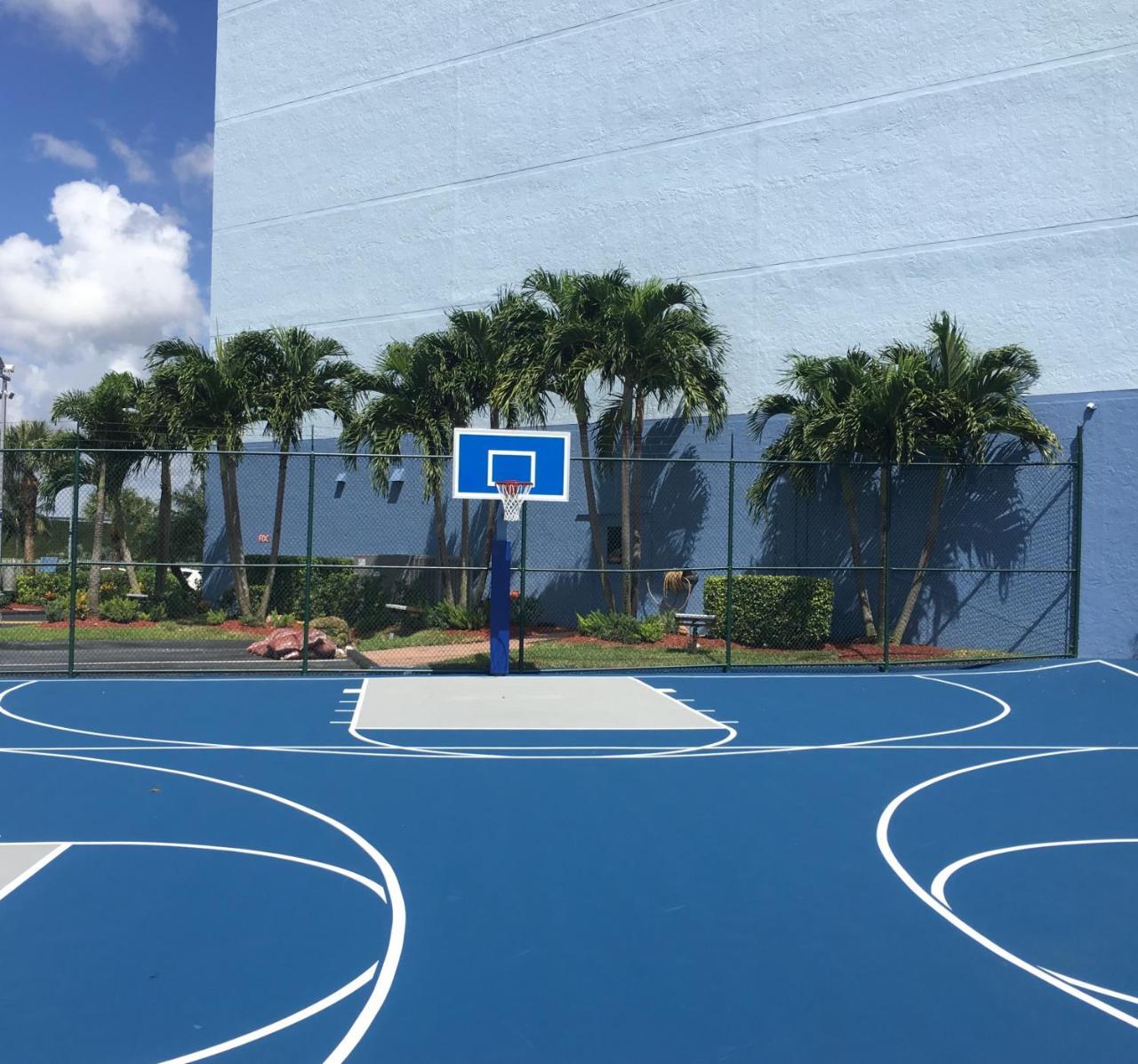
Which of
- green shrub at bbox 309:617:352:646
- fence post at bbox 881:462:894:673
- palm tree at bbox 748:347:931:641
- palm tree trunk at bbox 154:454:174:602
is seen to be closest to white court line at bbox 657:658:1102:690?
fence post at bbox 881:462:894:673

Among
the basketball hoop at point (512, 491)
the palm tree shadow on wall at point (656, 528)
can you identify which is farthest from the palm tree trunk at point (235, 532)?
the basketball hoop at point (512, 491)

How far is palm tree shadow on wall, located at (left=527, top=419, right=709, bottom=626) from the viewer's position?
21.4 m

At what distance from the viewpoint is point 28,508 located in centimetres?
3369

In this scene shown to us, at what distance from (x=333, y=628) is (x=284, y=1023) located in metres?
16.9

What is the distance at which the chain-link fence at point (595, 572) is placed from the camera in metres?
17.9

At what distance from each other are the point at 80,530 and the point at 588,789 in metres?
26.6

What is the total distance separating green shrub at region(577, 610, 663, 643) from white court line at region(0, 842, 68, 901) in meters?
13.2

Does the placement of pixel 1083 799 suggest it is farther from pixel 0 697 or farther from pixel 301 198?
pixel 301 198

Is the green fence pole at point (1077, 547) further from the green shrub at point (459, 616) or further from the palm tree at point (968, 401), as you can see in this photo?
the green shrub at point (459, 616)

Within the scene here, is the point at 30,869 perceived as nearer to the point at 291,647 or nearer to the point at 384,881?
the point at 384,881

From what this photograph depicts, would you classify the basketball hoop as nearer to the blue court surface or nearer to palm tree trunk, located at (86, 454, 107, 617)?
the blue court surface

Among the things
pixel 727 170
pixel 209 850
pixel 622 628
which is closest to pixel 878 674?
pixel 622 628

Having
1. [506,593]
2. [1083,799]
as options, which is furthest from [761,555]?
[1083,799]

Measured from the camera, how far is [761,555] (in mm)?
20609
